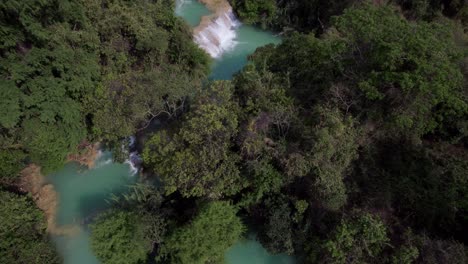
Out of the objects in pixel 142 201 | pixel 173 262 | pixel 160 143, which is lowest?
pixel 173 262

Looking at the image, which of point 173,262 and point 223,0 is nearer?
point 173,262

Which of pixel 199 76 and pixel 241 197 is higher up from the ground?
pixel 199 76

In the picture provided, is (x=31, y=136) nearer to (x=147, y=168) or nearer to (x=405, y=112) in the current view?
(x=147, y=168)

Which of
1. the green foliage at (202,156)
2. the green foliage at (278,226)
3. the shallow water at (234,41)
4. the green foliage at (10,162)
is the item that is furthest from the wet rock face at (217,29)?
the green foliage at (278,226)

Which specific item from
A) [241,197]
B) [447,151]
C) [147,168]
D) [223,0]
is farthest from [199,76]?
[447,151]

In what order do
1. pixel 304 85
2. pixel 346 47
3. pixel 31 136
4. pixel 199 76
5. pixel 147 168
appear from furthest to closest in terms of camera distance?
pixel 199 76, pixel 147 168, pixel 304 85, pixel 346 47, pixel 31 136

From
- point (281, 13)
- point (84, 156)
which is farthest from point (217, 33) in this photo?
point (84, 156)

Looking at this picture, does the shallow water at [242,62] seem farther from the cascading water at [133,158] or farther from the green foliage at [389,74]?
the green foliage at [389,74]
